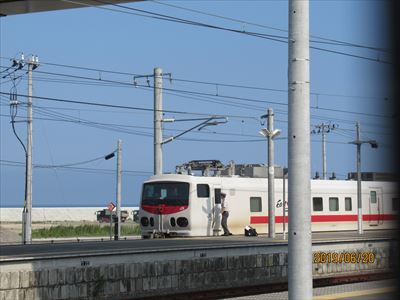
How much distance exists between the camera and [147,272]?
16.3 meters

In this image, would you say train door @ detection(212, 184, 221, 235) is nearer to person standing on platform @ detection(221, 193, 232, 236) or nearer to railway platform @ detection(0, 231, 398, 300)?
person standing on platform @ detection(221, 193, 232, 236)

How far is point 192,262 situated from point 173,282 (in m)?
0.73

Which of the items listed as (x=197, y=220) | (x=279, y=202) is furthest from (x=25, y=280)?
(x=279, y=202)

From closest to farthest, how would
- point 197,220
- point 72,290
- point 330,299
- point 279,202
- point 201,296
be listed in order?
point 330,299
point 72,290
point 201,296
point 197,220
point 279,202

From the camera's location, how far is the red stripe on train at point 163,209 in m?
29.1

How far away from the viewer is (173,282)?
17000mm

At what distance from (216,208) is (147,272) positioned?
13668 millimetres

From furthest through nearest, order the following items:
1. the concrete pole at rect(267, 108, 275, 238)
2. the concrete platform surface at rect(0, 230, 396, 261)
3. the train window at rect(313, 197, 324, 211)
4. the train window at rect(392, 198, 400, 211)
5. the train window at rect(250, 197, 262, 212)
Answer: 1. the train window at rect(313, 197, 324, 211)
2. the train window at rect(250, 197, 262, 212)
3. the concrete pole at rect(267, 108, 275, 238)
4. the concrete platform surface at rect(0, 230, 396, 261)
5. the train window at rect(392, 198, 400, 211)

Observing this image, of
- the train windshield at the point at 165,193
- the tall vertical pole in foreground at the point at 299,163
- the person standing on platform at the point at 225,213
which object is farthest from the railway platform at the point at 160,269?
the train windshield at the point at 165,193

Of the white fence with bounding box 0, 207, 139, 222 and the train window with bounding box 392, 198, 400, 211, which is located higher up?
the white fence with bounding box 0, 207, 139, 222

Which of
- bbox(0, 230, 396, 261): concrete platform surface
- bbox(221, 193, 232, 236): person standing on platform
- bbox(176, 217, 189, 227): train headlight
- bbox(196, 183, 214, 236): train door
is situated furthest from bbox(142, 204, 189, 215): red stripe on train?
bbox(0, 230, 396, 261): concrete platform surface

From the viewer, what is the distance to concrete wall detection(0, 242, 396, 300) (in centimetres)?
1356

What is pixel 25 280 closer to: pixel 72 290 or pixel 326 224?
pixel 72 290
